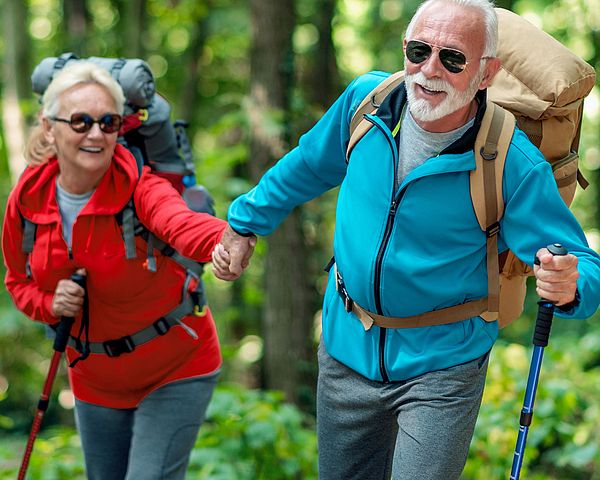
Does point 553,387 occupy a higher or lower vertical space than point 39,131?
lower

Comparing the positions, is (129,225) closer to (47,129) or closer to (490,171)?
(47,129)

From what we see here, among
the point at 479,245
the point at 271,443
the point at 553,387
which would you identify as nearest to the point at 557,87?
the point at 479,245

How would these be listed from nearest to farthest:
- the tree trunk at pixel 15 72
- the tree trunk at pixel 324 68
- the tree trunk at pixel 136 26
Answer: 1. the tree trunk at pixel 15 72
2. the tree trunk at pixel 136 26
3. the tree trunk at pixel 324 68

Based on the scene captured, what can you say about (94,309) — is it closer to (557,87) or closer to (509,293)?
(509,293)

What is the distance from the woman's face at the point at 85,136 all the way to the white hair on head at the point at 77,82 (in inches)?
0.8

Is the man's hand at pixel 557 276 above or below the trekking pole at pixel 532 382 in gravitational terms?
above

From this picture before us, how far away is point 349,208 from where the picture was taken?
3260mm

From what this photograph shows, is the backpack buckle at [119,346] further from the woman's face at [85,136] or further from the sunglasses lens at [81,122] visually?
the sunglasses lens at [81,122]

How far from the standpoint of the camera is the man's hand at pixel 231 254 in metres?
3.50

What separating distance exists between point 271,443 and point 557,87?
3.86m

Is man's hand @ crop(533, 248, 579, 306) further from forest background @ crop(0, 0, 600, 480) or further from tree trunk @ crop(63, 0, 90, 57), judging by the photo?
tree trunk @ crop(63, 0, 90, 57)

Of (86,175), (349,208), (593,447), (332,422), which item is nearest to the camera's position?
(349,208)

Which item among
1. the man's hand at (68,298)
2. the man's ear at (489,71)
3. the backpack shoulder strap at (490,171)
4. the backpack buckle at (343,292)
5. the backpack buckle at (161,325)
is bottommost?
the backpack buckle at (161,325)

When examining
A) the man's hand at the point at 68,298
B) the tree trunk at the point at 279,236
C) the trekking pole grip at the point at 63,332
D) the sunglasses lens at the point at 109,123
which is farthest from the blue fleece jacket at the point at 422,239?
the tree trunk at the point at 279,236
